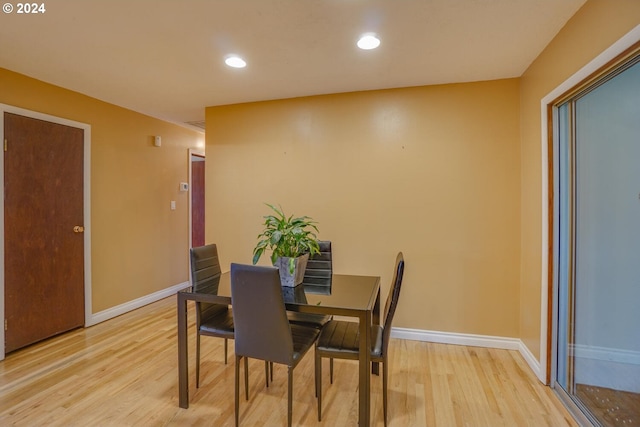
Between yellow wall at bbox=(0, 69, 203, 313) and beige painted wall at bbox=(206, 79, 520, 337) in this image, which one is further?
yellow wall at bbox=(0, 69, 203, 313)

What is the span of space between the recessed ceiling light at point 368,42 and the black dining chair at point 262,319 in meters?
1.59

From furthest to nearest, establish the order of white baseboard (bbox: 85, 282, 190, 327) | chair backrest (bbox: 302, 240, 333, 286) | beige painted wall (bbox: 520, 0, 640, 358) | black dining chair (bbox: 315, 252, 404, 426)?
1. white baseboard (bbox: 85, 282, 190, 327)
2. chair backrest (bbox: 302, 240, 333, 286)
3. black dining chair (bbox: 315, 252, 404, 426)
4. beige painted wall (bbox: 520, 0, 640, 358)

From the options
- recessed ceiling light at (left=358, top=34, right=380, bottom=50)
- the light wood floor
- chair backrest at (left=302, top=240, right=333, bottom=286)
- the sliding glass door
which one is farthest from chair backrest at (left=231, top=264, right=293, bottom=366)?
the sliding glass door

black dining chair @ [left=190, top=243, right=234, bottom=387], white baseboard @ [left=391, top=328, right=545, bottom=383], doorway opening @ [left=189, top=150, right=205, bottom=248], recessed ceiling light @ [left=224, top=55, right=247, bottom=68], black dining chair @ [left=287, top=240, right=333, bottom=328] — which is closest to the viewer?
black dining chair @ [left=190, top=243, right=234, bottom=387]

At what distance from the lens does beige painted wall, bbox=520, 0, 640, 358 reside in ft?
4.99

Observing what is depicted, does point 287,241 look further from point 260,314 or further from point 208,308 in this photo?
point 208,308

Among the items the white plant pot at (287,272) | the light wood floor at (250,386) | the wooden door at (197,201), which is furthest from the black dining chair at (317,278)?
the wooden door at (197,201)

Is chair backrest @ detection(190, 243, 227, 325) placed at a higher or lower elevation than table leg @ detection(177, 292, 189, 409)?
higher

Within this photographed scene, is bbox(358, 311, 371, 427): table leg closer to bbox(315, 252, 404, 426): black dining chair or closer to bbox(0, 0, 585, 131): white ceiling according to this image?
bbox(315, 252, 404, 426): black dining chair

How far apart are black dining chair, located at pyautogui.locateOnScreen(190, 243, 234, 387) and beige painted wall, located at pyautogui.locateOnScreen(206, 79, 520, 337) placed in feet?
3.15

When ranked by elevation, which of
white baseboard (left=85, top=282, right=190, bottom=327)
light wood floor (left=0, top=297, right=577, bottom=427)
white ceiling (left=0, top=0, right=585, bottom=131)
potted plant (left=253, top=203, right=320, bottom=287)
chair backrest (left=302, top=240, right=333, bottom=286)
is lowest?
light wood floor (left=0, top=297, right=577, bottom=427)

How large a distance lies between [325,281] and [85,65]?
8.21 feet

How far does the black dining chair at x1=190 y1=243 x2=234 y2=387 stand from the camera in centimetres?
213

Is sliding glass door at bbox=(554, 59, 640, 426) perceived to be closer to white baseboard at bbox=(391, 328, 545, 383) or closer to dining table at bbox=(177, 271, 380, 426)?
white baseboard at bbox=(391, 328, 545, 383)
